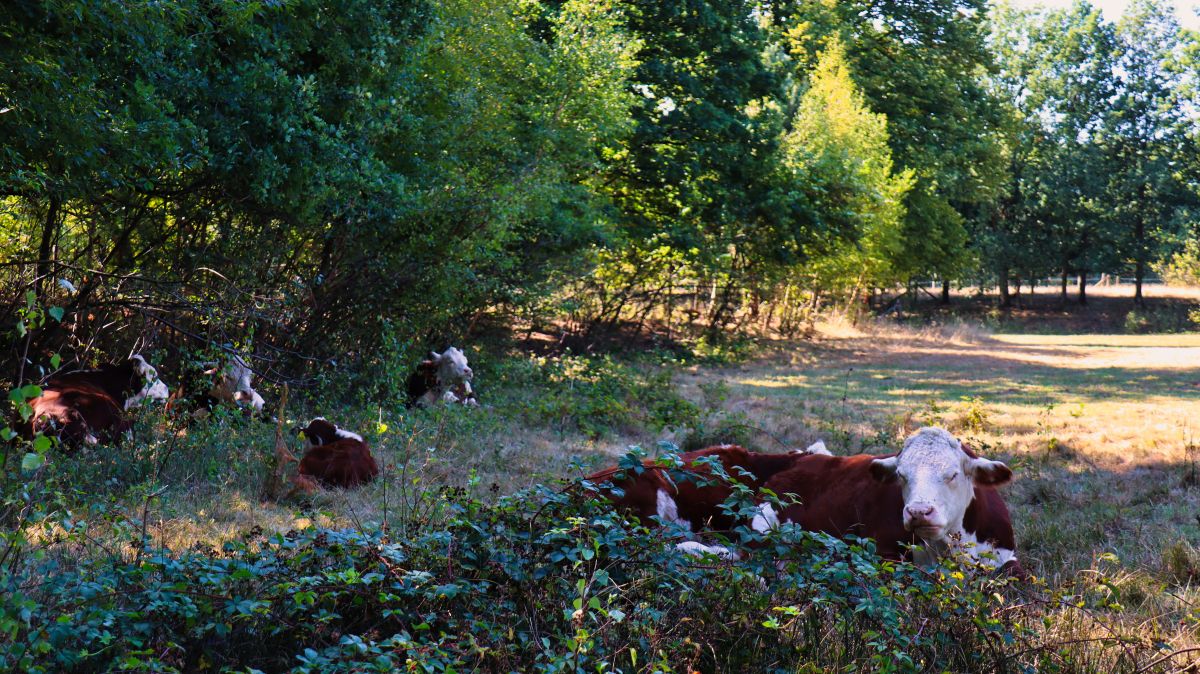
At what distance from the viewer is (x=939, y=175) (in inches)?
1458

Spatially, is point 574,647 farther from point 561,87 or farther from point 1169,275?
point 1169,275

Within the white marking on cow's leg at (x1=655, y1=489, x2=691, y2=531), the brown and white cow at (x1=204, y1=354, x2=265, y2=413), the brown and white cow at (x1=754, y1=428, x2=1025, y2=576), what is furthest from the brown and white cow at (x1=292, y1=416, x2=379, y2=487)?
the brown and white cow at (x1=754, y1=428, x2=1025, y2=576)

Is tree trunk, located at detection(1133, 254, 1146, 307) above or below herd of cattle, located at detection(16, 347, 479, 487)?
above

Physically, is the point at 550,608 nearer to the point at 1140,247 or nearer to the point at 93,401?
the point at 93,401

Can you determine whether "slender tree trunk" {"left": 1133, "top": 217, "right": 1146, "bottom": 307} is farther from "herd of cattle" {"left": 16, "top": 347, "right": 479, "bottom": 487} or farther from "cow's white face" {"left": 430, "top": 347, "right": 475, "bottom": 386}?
"herd of cattle" {"left": 16, "top": 347, "right": 479, "bottom": 487}

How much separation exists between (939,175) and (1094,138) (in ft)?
87.5

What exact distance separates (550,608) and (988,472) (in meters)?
3.19

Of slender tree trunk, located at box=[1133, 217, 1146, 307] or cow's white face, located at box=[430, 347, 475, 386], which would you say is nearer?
cow's white face, located at box=[430, 347, 475, 386]

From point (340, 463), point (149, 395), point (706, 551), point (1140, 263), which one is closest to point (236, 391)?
point (149, 395)

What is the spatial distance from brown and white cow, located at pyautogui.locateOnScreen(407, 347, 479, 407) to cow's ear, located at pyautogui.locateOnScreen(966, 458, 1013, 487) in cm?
839

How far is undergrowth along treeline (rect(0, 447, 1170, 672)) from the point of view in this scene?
3.97m

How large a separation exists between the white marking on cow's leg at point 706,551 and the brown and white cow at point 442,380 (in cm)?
799

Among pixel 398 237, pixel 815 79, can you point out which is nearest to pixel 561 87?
pixel 398 237

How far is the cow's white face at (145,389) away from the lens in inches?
358
